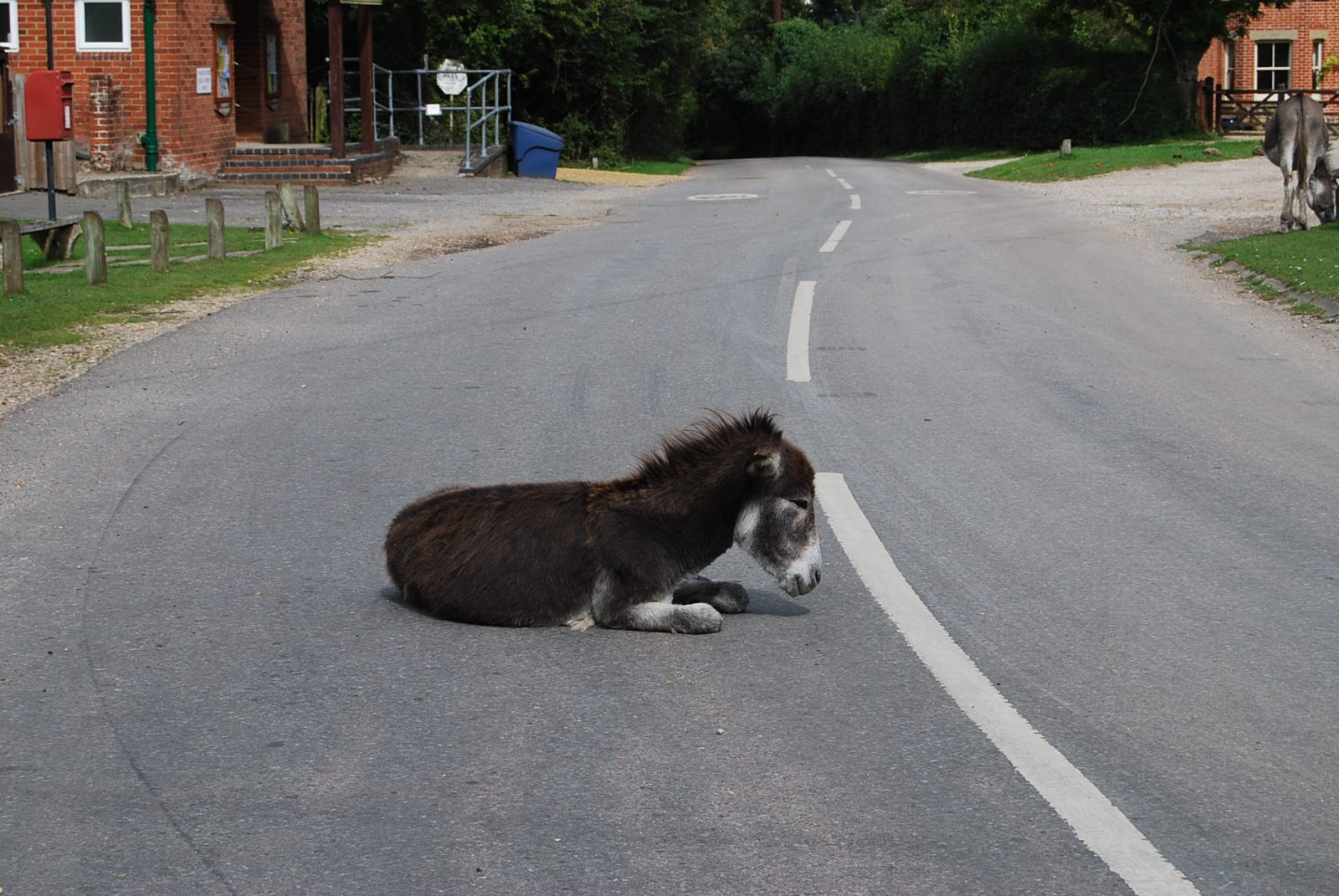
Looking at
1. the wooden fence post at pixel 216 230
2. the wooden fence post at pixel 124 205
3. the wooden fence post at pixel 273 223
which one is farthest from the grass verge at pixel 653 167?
the wooden fence post at pixel 216 230

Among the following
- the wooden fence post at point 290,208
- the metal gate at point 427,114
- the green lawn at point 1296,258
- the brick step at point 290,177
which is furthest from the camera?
the metal gate at point 427,114

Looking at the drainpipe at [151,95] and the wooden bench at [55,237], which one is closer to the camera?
the wooden bench at [55,237]

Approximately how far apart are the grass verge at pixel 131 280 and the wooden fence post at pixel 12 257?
6.8 inches

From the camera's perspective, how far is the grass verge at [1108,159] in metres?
39.1

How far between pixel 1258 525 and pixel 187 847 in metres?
5.53

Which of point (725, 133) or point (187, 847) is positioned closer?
point (187, 847)

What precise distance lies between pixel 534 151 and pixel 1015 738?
3592 centimetres

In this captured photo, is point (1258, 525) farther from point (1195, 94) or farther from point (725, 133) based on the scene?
point (725, 133)

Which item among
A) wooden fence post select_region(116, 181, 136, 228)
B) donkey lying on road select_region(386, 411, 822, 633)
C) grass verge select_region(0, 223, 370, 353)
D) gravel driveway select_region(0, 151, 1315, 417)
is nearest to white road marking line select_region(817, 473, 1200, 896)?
donkey lying on road select_region(386, 411, 822, 633)

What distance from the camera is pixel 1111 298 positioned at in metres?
16.9

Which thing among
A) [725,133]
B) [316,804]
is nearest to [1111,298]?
[316,804]

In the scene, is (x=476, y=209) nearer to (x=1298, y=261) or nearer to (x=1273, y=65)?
(x=1298, y=261)

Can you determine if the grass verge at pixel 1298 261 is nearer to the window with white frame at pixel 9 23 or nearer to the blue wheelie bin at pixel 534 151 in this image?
the blue wheelie bin at pixel 534 151

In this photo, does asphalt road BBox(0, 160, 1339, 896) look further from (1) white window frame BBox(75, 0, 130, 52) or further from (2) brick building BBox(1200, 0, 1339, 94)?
(2) brick building BBox(1200, 0, 1339, 94)
